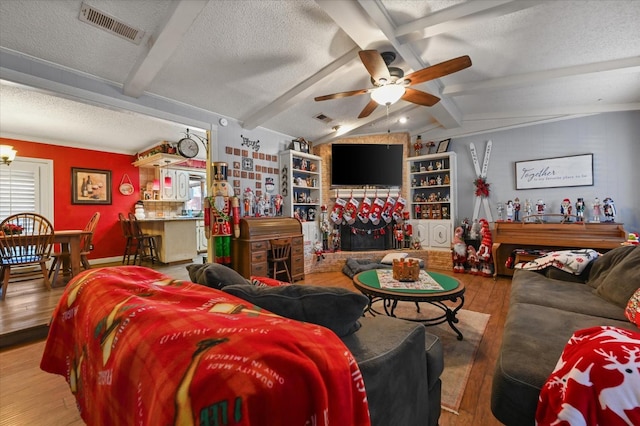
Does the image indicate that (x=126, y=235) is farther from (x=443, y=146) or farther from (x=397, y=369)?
(x=443, y=146)

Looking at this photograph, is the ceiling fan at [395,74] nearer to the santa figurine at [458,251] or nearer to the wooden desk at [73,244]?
the santa figurine at [458,251]

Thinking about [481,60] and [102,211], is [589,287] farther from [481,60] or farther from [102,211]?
[102,211]

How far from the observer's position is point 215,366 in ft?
1.77

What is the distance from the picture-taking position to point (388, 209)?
5.16 meters

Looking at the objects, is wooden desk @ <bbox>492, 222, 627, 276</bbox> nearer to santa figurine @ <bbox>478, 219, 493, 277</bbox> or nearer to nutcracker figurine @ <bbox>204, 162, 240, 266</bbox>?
santa figurine @ <bbox>478, 219, 493, 277</bbox>

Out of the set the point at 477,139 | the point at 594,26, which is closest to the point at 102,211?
the point at 477,139

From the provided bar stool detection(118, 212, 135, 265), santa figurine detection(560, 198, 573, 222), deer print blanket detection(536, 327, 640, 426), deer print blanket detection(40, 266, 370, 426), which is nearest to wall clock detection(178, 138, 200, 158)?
bar stool detection(118, 212, 135, 265)

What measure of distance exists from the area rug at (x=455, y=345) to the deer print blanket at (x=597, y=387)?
710mm

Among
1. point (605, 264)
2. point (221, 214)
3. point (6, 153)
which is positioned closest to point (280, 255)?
point (221, 214)

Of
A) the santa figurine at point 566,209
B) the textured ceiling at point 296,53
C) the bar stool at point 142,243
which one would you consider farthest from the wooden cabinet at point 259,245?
the santa figurine at point 566,209

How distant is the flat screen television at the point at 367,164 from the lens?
506 centimetres

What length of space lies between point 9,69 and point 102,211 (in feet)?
13.1

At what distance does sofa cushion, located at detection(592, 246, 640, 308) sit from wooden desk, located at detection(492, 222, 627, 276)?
1.89 m

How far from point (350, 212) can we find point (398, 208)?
889 mm
